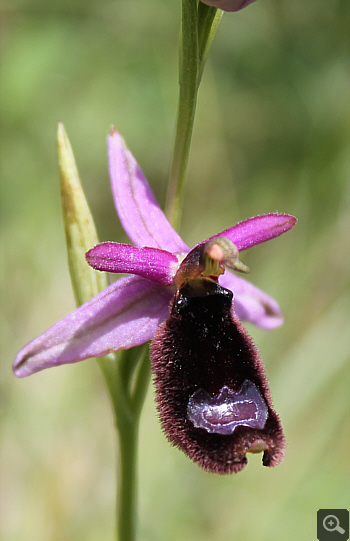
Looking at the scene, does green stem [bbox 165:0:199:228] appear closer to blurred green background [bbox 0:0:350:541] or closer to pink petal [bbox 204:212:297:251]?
pink petal [bbox 204:212:297:251]

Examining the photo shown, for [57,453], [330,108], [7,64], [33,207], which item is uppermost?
[7,64]

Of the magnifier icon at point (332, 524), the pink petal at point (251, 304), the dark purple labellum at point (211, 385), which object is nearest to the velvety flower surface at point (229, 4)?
the dark purple labellum at point (211, 385)

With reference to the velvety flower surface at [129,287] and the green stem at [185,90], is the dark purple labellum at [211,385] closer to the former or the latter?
the velvety flower surface at [129,287]

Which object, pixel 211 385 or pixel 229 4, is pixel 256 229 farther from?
pixel 229 4

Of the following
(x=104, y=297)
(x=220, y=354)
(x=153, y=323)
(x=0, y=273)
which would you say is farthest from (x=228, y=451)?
(x=0, y=273)

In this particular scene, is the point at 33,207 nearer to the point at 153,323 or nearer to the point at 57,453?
the point at 57,453
